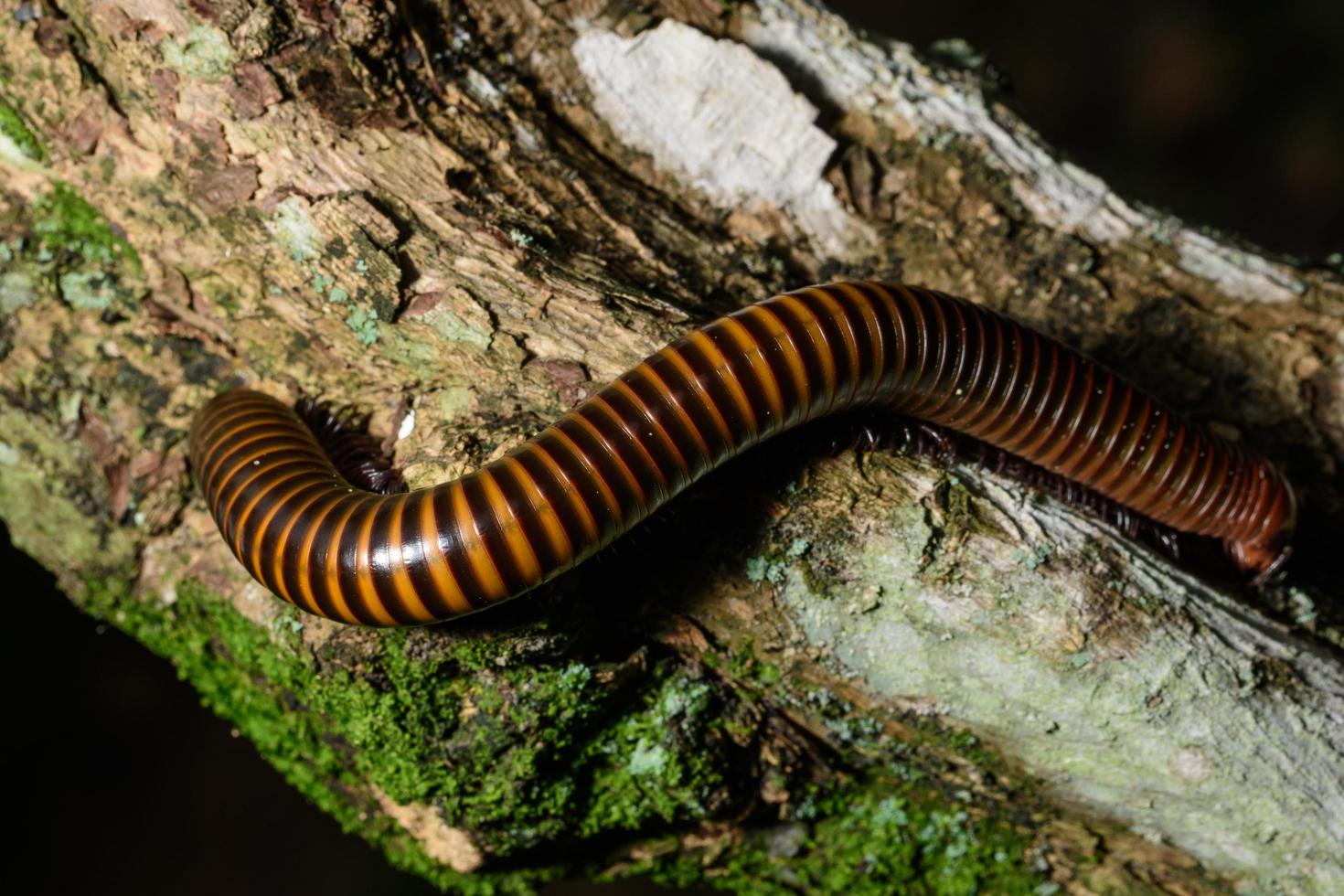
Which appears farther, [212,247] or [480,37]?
[480,37]

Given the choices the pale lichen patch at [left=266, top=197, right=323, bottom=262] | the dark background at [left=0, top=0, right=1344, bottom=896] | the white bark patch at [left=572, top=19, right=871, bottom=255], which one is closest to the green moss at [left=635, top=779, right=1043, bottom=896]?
the white bark patch at [left=572, top=19, right=871, bottom=255]

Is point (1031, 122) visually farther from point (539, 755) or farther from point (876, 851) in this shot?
point (539, 755)

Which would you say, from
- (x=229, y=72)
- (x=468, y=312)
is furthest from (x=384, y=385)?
(x=229, y=72)

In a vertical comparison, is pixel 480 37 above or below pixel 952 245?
below

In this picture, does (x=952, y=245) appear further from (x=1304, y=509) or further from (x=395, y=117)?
(x=395, y=117)

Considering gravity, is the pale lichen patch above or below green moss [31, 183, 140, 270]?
above

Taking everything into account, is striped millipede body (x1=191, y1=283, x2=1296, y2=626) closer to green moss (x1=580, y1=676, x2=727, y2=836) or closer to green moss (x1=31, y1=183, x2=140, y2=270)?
green moss (x1=31, y1=183, x2=140, y2=270)

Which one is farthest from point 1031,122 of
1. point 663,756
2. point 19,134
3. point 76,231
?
point 19,134
